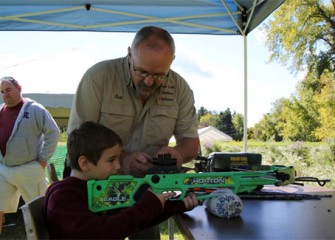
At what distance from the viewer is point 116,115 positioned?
6.60ft

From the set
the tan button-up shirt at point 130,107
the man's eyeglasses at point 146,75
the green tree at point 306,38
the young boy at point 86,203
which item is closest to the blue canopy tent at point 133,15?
the tan button-up shirt at point 130,107

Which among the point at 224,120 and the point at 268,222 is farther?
the point at 224,120

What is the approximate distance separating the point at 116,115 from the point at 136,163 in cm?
33

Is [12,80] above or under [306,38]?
under

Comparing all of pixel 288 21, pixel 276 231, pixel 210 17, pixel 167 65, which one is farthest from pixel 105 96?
pixel 288 21

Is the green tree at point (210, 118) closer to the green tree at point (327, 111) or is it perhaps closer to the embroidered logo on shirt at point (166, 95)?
the green tree at point (327, 111)

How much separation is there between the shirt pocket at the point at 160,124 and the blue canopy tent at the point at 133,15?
2325 millimetres

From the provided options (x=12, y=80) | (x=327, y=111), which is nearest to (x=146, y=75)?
(x=12, y=80)

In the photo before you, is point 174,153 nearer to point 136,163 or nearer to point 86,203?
point 136,163

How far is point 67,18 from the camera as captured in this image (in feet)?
15.1

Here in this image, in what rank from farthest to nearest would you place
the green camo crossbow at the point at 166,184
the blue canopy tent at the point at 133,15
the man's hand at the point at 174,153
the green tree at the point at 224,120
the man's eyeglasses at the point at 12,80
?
the green tree at the point at 224,120 < the blue canopy tent at the point at 133,15 < the man's eyeglasses at the point at 12,80 < the man's hand at the point at 174,153 < the green camo crossbow at the point at 166,184

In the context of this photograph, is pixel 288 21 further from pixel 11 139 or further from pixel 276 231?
pixel 276 231

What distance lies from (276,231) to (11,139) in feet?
10.4

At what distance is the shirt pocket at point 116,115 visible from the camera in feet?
6.58
